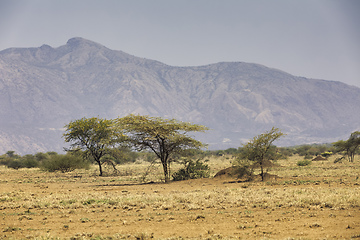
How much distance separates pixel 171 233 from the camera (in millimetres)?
14625

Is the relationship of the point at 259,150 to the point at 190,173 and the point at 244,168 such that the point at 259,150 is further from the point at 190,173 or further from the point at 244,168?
the point at 190,173

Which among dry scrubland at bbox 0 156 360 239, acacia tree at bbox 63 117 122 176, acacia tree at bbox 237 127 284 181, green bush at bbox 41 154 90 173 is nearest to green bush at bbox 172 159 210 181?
acacia tree at bbox 237 127 284 181

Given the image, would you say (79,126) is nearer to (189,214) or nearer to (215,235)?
(189,214)

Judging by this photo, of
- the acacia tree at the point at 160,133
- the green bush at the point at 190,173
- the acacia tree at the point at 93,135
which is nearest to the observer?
→ the acacia tree at the point at 160,133

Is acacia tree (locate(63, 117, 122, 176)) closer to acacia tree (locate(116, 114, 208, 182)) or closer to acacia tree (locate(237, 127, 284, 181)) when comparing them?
acacia tree (locate(116, 114, 208, 182))

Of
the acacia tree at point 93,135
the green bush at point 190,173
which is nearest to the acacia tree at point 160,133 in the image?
the green bush at point 190,173

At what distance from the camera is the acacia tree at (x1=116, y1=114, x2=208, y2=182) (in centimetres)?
3219

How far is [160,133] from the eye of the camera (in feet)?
105

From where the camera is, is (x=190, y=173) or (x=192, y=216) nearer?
(x=192, y=216)

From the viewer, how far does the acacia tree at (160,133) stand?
32.2 metres

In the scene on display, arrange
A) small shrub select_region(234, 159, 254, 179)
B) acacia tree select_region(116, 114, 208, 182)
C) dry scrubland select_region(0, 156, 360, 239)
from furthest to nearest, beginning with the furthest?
acacia tree select_region(116, 114, 208, 182), small shrub select_region(234, 159, 254, 179), dry scrubland select_region(0, 156, 360, 239)

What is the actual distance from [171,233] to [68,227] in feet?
13.7

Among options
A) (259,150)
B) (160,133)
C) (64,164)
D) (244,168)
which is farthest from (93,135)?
(259,150)

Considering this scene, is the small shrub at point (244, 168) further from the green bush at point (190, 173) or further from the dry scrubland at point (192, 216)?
the dry scrubland at point (192, 216)
